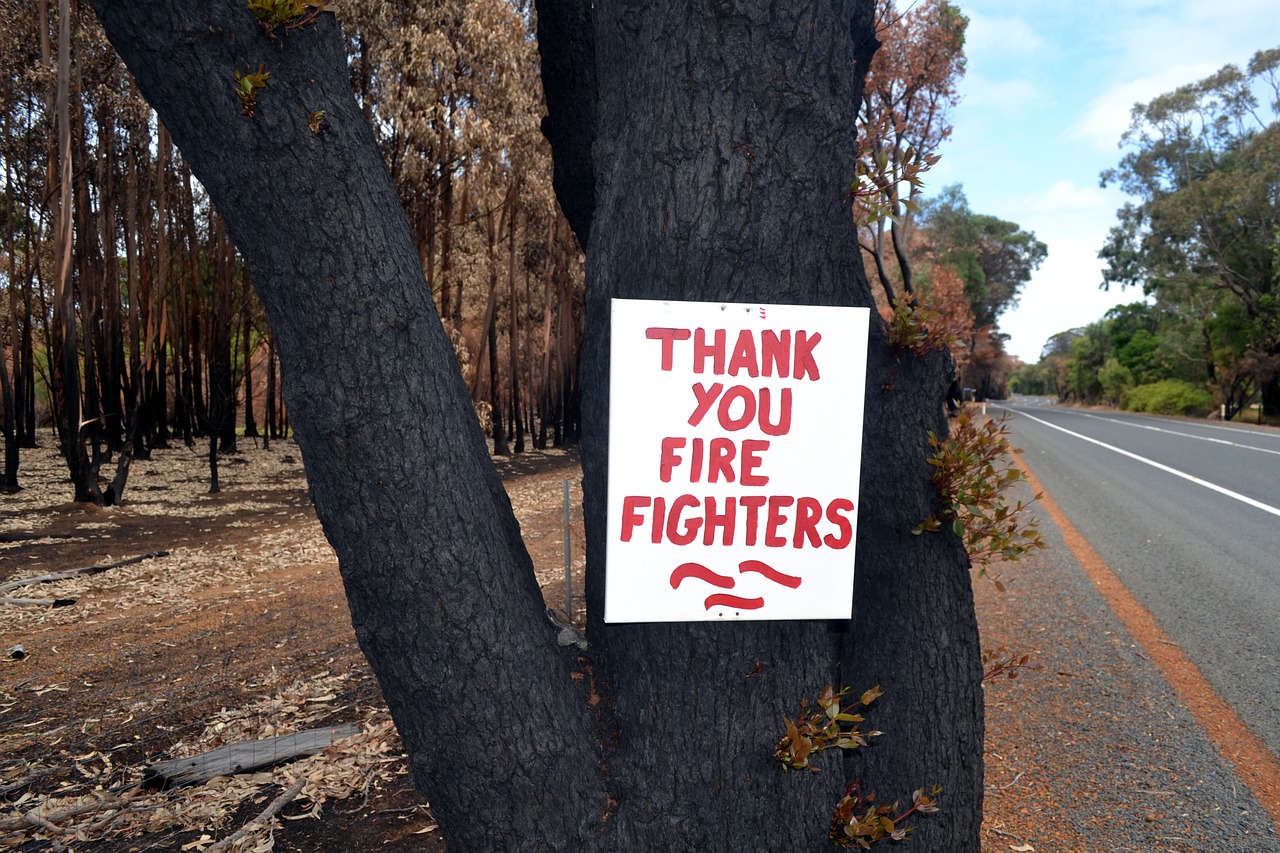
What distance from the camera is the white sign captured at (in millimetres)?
1821

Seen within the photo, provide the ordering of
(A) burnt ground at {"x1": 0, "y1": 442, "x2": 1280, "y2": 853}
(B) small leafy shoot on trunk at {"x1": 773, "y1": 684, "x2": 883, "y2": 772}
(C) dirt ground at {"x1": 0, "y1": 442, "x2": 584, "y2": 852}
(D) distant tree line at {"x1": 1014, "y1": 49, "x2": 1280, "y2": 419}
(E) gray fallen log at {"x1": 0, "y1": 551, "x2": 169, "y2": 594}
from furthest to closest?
1. (D) distant tree line at {"x1": 1014, "y1": 49, "x2": 1280, "y2": 419}
2. (E) gray fallen log at {"x1": 0, "y1": 551, "x2": 169, "y2": 594}
3. (C) dirt ground at {"x1": 0, "y1": 442, "x2": 584, "y2": 852}
4. (A) burnt ground at {"x1": 0, "y1": 442, "x2": 1280, "y2": 853}
5. (B) small leafy shoot on trunk at {"x1": 773, "y1": 684, "x2": 883, "y2": 772}

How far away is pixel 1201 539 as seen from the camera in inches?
336

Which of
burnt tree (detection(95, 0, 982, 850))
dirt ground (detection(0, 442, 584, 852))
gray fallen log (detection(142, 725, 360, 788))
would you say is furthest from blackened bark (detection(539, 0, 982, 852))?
gray fallen log (detection(142, 725, 360, 788))

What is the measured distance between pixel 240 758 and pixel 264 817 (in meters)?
0.56

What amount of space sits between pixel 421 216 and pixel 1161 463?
13.9 metres

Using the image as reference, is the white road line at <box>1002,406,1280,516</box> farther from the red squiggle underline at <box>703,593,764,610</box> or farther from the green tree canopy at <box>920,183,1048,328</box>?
the green tree canopy at <box>920,183,1048,328</box>

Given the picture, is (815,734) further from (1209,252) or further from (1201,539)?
(1209,252)

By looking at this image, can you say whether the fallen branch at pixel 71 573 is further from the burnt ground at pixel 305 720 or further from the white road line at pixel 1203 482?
the white road line at pixel 1203 482

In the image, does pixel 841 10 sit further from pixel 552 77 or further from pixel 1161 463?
pixel 1161 463

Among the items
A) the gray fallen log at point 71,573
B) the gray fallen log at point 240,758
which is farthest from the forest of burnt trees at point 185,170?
the gray fallen log at point 240,758

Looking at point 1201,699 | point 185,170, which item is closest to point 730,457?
point 1201,699

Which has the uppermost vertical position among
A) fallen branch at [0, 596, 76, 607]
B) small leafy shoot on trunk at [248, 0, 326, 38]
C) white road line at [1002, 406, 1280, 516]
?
small leafy shoot on trunk at [248, 0, 326, 38]

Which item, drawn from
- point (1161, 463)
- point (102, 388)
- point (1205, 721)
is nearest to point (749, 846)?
point (1205, 721)

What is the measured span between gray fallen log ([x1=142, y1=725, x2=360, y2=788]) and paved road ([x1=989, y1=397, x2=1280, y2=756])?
13.9 ft
